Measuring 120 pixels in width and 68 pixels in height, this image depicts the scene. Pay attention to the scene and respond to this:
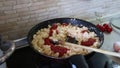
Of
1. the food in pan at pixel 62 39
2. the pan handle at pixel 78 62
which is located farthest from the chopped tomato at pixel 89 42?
the pan handle at pixel 78 62

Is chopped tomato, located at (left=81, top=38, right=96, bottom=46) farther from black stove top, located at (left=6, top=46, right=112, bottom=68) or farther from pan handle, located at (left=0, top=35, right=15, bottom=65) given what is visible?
pan handle, located at (left=0, top=35, right=15, bottom=65)

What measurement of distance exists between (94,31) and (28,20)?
293 millimetres

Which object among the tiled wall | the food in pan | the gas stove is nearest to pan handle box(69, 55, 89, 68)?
the gas stove

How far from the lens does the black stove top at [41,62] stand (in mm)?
627

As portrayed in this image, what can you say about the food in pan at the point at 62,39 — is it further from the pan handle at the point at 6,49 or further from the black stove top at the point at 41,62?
the pan handle at the point at 6,49

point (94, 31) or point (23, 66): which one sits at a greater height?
point (94, 31)

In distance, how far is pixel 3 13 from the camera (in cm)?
78

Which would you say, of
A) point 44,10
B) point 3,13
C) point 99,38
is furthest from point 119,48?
point 3,13

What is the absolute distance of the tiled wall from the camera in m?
0.80

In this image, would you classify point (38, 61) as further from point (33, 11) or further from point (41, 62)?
point (33, 11)

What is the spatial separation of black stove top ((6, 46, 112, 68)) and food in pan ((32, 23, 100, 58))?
3cm

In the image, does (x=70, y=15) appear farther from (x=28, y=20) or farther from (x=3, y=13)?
(x=3, y=13)

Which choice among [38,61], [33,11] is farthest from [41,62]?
[33,11]

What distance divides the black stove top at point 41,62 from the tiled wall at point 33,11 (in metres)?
0.10
